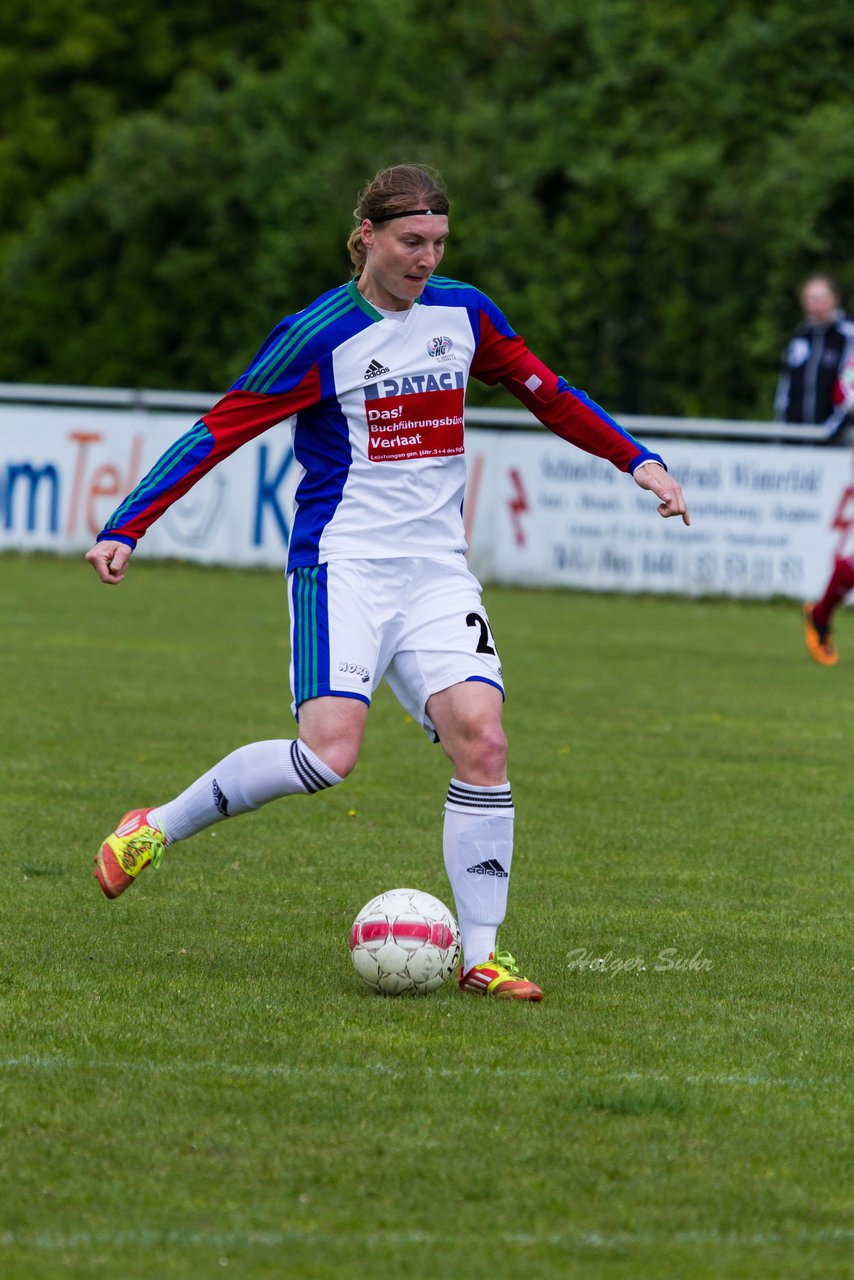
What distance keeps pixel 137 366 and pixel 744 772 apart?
23638 millimetres

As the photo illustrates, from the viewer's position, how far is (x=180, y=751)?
32.2 feet

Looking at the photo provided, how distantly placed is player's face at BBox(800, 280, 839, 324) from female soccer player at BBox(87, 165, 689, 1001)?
34.8 ft

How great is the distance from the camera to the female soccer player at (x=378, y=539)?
18.5 ft

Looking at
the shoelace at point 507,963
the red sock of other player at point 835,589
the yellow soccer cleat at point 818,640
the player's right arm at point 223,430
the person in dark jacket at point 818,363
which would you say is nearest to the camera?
the shoelace at point 507,963

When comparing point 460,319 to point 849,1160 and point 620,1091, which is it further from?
point 849,1160

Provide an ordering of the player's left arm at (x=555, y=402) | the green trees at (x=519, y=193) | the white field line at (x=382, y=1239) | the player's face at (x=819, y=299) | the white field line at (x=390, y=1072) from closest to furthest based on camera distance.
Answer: the white field line at (x=382, y=1239) < the white field line at (x=390, y=1072) < the player's left arm at (x=555, y=402) < the player's face at (x=819, y=299) < the green trees at (x=519, y=193)

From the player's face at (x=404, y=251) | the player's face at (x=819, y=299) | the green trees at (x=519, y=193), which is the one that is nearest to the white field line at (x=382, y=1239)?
the player's face at (x=404, y=251)

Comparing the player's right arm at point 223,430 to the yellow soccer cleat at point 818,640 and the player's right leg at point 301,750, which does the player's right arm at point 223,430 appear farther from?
the yellow soccer cleat at point 818,640

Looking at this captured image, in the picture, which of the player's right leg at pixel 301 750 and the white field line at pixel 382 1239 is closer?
the white field line at pixel 382 1239

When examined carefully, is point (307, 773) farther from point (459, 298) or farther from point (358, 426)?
point (459, 298)

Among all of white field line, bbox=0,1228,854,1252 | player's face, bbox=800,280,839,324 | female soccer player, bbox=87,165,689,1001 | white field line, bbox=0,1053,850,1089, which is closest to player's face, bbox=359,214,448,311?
female soccer player, bbox=87,165,689,1001

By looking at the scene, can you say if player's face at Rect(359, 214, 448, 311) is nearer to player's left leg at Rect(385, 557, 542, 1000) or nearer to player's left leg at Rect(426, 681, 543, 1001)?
player's left leg at Rect(385, 557, 542, 1000)

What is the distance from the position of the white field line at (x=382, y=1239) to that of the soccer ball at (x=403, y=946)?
184 centimetres

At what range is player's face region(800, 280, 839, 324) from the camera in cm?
1611
